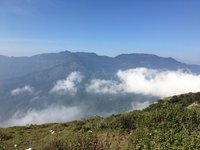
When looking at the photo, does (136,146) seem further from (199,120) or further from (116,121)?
(116,121)

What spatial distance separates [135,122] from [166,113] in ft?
7.40

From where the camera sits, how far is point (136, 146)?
11.7 meters

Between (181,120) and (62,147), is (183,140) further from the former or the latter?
(181,120)

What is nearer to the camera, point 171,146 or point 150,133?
point 171,146

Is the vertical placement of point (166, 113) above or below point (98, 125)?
above

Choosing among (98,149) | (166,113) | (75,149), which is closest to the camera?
(98,149)

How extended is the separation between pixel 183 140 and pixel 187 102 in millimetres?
30283

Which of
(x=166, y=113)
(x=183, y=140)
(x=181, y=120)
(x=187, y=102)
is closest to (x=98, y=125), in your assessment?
(x=166, y=113)

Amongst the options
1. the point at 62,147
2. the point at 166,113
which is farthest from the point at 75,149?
the point at 166,113

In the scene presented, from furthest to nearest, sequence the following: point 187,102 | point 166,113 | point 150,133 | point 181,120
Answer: point 187,102, point 166,113, point 181,120, point 150,133

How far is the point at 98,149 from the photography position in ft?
28.4

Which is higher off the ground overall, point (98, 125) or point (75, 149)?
point (75, 149)

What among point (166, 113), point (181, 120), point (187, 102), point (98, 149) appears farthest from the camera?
point (187, 102)

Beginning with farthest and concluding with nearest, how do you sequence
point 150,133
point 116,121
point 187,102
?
1. point 187,102
2. point 116,121
3. point 150,133
